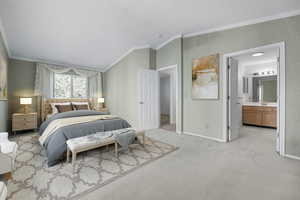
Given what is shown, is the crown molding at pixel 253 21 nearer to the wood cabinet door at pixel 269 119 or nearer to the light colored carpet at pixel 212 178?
the light colored carpet at pixel 212 178

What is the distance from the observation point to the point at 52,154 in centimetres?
212

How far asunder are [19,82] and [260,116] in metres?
7.95

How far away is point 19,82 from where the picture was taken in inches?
168

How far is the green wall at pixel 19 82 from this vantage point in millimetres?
4121

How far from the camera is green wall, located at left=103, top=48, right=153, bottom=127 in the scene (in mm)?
4598

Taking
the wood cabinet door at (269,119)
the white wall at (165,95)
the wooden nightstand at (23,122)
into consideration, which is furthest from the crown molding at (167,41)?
the wooden nightstand at (23,122)

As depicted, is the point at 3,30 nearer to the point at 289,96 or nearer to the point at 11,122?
the point at 11,122

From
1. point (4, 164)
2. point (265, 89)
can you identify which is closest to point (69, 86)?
point (4, 164)

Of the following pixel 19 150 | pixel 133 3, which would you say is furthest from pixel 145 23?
pixel 19 150

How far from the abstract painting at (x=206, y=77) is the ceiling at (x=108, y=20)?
799 millimetres

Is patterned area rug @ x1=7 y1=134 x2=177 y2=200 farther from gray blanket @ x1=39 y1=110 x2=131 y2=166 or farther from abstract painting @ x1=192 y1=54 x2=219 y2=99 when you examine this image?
abstract painting @ x1=192 y1=54 x2=219 y2=99

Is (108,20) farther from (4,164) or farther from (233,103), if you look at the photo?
(233,103)

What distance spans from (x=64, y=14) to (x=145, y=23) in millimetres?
1735

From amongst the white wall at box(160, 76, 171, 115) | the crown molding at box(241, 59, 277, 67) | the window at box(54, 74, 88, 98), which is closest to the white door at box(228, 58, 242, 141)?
the crown molding at box(241, 59, 277, 67)
